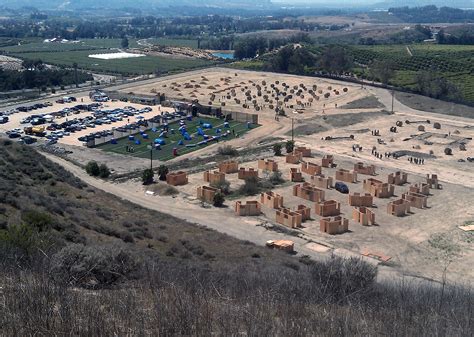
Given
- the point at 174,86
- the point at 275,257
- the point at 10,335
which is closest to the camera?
the point at 10,335

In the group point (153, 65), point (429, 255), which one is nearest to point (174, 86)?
point (153, 65)

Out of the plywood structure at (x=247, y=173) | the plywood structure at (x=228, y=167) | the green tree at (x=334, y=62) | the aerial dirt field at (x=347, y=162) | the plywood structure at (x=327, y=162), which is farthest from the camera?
the green tree at (x=334, y=62)

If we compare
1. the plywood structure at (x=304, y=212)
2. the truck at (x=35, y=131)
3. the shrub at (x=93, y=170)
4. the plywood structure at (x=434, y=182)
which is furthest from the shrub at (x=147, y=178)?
the truck at (x=35, y=131)

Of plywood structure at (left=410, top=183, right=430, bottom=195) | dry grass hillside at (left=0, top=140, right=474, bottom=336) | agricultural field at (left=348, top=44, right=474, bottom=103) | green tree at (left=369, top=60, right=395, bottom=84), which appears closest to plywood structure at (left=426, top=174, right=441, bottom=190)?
plywood structure at (left=410, top=183, right=430, bottom=195)

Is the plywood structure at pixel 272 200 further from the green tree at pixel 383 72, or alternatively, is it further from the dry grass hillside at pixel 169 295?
the green tree at pixel 383 72

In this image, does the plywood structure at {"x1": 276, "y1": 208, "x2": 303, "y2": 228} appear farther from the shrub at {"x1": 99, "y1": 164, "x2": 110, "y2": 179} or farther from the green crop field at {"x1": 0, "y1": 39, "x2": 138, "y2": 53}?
the green crop field at {"x1": 0, "y1": 39, "x2": 138, "y2": 53}

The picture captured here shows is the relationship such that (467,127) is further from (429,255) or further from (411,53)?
(411,53)
